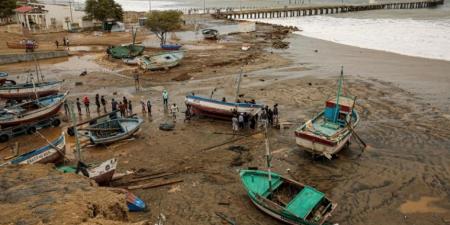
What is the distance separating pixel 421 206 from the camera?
1403 centimetres

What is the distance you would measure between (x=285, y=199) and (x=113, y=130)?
10.8 m

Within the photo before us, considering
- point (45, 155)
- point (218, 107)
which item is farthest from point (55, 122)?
point (218, 107)

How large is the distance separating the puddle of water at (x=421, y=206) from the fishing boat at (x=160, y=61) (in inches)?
1050

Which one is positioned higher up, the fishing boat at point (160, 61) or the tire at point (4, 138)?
the fishing boat at point (160, 61)

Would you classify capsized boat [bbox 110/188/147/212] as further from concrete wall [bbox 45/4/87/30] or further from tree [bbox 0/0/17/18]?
tree [bbox 0/0/17/18]

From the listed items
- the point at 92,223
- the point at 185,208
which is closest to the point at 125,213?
the point at 92,223

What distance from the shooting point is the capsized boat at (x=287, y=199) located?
1252 centimetres

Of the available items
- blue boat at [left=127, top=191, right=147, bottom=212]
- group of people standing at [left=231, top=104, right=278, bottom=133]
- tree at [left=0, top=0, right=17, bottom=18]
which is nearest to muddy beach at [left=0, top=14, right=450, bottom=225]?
blue boat at [left=127, top=191, right=147, bottom=212]

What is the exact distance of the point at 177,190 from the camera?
1498 centimetres

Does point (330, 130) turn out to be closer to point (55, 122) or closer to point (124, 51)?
point (55, 122)

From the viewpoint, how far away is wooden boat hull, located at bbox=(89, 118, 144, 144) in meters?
19.3

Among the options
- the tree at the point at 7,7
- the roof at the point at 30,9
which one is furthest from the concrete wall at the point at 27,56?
the tree at the point at 7,7

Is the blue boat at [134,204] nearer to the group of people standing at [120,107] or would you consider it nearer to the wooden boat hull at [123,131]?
the wooden boat hull at [123,131]

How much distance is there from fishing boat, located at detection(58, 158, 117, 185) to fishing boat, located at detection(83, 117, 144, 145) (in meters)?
4.70
